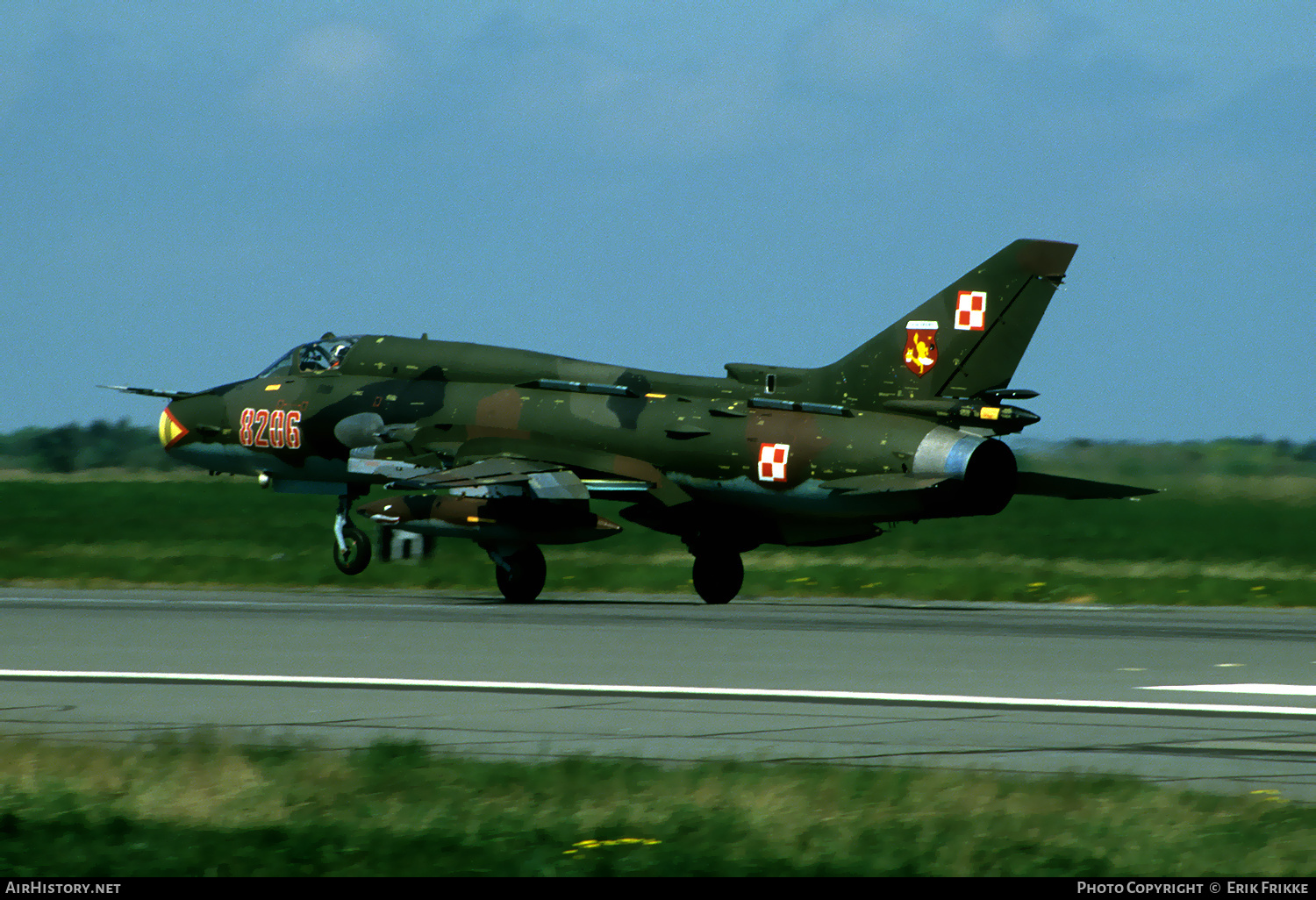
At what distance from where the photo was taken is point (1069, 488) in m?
27.8

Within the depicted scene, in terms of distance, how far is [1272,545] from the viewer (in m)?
37.1

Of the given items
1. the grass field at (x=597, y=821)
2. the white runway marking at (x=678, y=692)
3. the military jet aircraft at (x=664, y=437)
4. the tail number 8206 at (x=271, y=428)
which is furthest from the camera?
the tail number 8206 at (x=271, y=428)

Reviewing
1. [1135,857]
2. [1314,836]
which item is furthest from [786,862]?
[1314,836]

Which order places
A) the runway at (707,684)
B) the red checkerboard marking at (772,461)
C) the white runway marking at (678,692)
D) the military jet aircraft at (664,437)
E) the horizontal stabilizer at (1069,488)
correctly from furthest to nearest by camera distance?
the horizontal stabilizer at (1069,488) < the red checkerboard marking at (772,461) < the military jet aircraft at (664,437) < the white runway marking at (678,692) < the runway at (707,684)

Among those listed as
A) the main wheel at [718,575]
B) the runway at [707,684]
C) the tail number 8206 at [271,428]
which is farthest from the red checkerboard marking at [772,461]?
the tail number 8206 at [271,428]

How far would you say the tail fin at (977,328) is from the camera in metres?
25.8

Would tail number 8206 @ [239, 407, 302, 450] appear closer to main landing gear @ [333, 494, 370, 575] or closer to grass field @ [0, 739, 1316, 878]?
main landing gear @ [333, 494, 370, 575]

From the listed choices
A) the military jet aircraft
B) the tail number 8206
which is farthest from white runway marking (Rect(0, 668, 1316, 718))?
the tail number 8206

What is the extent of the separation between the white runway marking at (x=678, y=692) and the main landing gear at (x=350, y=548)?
1426cm

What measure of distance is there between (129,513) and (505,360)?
72.4ft

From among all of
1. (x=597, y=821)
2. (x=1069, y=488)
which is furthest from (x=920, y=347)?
(x=597, y=821)

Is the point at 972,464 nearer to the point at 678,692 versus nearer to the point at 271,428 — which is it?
the point at 678,692

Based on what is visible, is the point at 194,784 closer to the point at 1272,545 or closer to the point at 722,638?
the point at 722,638

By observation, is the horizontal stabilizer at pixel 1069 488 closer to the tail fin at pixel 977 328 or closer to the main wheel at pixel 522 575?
the tail fin at pixel 977 328
